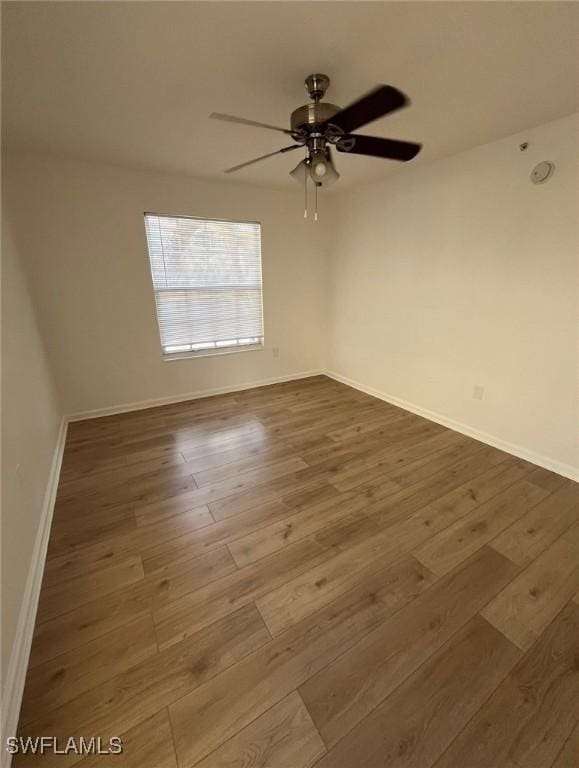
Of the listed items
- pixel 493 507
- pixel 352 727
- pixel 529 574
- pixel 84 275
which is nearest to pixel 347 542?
pixel 352 727

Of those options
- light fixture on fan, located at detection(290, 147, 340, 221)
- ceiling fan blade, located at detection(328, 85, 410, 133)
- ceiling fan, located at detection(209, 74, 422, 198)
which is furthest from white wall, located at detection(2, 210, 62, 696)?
ceiling fan blade, located at detection(328, 85, 410, 133)

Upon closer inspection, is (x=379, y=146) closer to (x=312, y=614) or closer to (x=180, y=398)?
(x=312, y=614)

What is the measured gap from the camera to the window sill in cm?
349

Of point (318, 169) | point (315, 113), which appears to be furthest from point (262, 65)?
point (318, 169)

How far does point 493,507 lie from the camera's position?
195cm

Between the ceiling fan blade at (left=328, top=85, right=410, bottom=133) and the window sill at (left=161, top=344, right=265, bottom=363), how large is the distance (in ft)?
8.68

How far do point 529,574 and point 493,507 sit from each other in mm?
472

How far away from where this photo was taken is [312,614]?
1344 mm

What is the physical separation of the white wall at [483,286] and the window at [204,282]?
132cm

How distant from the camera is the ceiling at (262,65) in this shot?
1.18 meters

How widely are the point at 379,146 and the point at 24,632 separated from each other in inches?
108

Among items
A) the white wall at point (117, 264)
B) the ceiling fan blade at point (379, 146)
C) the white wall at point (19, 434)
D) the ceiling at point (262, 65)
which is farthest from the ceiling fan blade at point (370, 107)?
the white wall at point (117, 264)

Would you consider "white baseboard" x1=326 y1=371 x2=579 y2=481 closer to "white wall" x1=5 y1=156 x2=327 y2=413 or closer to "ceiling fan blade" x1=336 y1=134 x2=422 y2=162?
"white wall" x1=5 y1=156 x2=327 y2=413

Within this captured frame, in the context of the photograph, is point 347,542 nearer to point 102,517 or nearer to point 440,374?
point 102,517
